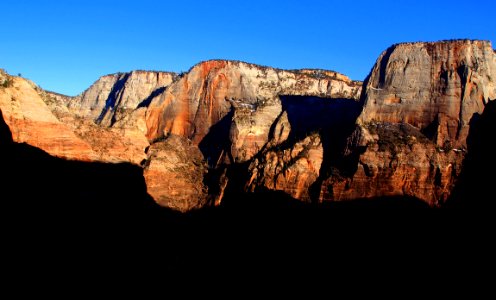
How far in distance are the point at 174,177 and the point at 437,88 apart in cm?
3729

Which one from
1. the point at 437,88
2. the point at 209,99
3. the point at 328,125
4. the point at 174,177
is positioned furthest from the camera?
the point at 209,99

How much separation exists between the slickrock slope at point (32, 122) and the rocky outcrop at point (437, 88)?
3759 centimetres

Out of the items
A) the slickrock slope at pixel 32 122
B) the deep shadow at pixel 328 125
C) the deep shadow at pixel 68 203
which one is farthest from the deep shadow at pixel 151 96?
the slickrock slope at pixel 32 122

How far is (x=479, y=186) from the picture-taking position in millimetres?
56406

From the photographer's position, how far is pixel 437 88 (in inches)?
2514

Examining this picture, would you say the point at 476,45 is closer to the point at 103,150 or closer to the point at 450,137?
the point at 450,137

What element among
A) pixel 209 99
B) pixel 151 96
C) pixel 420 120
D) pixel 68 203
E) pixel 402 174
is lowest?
pixel 68 203

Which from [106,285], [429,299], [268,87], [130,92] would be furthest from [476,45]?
[130,92]

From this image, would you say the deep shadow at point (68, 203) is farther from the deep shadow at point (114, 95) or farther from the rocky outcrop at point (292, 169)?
the deep shadow at point (114, 95)

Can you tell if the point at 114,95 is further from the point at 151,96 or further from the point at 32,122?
the point at 32,122

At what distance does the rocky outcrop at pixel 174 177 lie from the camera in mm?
68625

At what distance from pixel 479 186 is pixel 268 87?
156 ft

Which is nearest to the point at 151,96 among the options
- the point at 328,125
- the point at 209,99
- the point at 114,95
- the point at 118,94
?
the point at 118,94

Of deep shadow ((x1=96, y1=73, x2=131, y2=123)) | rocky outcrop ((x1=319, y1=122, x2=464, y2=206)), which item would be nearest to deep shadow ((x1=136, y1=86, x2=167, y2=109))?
deep shadow ((x1=96, y1=73, x2=131, y2=123))
